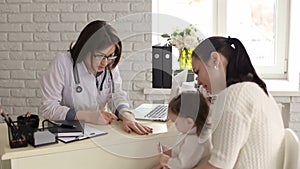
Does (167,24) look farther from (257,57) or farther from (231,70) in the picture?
(257,57)

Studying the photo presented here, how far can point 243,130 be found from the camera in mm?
1155

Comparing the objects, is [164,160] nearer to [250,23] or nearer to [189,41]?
[189,41]

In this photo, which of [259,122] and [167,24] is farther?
[167,24]

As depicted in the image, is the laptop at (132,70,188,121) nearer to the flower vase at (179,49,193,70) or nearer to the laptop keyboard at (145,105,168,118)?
the laptop keyboard at (145,105,168,118)

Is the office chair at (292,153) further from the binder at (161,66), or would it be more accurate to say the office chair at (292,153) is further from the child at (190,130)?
the binder at (161,66)

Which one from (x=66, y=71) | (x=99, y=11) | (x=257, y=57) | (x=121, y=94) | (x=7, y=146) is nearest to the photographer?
(x=7, y=146)

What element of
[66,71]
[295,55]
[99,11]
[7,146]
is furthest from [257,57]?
[7,146]

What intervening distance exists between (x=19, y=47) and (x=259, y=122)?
6.74ft

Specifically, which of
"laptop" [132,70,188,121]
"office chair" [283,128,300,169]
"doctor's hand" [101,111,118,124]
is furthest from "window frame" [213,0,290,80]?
"office chair" [283,128,300,169]

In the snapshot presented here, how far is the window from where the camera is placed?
299 centimetres

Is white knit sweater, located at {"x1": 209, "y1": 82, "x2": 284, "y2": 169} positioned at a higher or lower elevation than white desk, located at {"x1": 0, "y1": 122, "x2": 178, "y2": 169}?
higher

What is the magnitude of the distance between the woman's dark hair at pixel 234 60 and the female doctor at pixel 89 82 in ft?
1.43

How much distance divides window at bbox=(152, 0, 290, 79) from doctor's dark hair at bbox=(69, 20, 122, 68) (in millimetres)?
1245

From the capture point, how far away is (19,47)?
2805 mm
